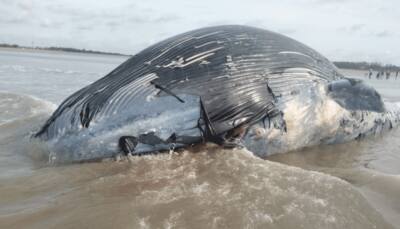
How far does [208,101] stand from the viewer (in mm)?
5004

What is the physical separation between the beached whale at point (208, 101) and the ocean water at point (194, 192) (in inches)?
8.5

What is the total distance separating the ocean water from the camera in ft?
11.0

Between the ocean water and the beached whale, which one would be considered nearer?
the ocean water

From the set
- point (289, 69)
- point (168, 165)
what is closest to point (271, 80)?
point (289, 69)

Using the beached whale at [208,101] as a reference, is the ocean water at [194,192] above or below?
below

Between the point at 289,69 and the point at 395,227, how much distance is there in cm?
271

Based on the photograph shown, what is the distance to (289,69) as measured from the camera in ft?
18.5

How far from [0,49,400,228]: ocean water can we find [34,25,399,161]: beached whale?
22 cm

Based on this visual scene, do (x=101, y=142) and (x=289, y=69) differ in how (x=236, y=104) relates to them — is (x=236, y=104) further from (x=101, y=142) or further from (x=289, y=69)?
(x=101, y=142)

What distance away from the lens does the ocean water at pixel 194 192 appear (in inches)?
132

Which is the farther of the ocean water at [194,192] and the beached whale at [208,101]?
the beached whale at [208,101]

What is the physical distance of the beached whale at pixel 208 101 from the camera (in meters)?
4.81

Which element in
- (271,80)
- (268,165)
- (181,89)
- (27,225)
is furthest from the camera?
(271,80)

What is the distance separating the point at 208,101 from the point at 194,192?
4.50ft
